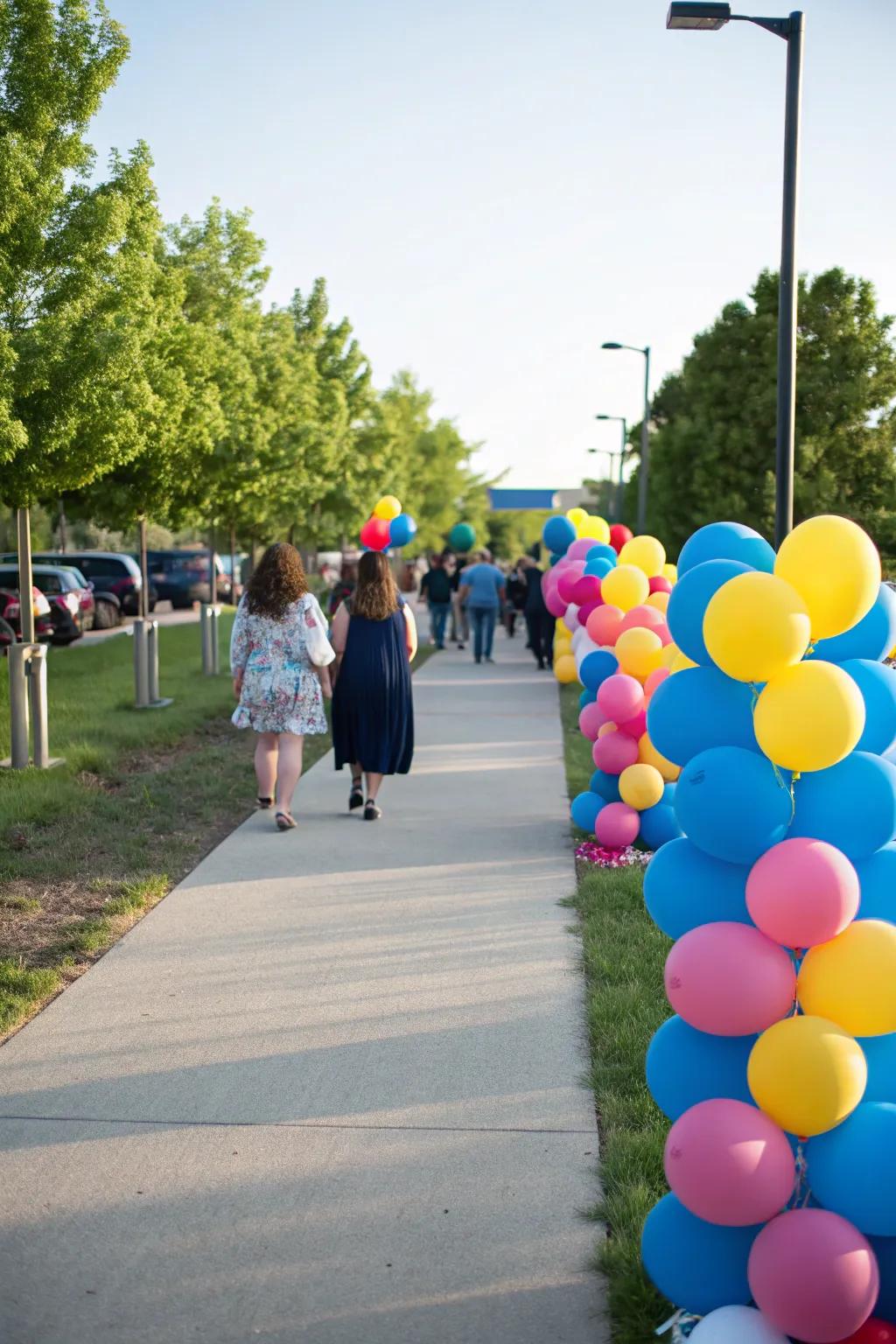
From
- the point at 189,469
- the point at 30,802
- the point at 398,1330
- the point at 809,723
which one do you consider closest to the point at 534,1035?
the point at 398,1330

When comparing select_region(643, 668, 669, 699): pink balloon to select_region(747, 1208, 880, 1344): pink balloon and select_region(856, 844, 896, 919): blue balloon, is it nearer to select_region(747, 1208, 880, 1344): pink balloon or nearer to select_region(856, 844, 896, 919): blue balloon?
select_region(856, 844, 896, 919): blue balloon

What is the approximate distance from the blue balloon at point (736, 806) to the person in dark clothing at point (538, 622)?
17007mm

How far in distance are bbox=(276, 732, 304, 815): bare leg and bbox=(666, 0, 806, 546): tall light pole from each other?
3.76 m

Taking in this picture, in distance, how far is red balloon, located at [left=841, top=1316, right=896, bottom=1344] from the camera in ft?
9.12

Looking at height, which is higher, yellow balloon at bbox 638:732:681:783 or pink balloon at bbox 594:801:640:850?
yellow balloon at bbox 638:732:681:783

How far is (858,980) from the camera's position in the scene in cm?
286

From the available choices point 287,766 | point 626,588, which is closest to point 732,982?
point 626,588

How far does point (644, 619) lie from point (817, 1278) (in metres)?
5.28

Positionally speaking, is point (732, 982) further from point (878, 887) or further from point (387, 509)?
point (387, 509)

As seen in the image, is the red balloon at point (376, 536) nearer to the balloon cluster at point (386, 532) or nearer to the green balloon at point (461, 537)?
the balloon cluster at point (386, 532)

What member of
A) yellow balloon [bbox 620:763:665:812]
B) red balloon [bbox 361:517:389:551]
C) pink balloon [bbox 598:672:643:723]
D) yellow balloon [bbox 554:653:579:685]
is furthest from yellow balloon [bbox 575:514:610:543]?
yellow balloon [bbox 620:763:665:812]

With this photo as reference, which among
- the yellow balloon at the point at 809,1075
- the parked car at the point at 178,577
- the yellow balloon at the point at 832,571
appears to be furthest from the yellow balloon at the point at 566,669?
the parked car at the point at 178,577

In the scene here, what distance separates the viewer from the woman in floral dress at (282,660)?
8250mm

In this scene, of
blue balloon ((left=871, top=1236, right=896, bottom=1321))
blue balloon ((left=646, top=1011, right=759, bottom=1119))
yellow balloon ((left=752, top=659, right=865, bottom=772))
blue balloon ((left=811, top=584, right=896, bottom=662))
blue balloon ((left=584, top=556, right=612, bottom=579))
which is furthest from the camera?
blue balloon ((left=584, top=556, right=612, bottom=579))
